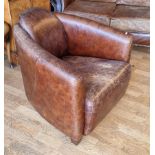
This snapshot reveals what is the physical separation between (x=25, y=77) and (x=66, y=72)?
52 cm

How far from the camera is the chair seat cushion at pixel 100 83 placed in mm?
1386

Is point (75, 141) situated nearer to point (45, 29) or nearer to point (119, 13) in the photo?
point (45, 29)

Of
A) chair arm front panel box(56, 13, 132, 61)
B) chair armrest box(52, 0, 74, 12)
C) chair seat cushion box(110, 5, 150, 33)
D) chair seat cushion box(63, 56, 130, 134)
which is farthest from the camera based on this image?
chair armrest box(52, 0, 74, 12)

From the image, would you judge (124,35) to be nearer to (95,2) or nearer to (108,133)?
(108,133)

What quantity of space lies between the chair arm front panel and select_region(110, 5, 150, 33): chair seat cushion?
0.77 meters

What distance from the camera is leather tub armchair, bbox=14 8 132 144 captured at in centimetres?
129

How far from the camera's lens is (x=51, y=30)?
1690 mm

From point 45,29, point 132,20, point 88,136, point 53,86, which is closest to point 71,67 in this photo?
point 53,86

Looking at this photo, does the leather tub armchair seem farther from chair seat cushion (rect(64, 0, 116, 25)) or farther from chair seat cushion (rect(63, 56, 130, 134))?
chair seat cushion (rect(64, 0, 116, 25))

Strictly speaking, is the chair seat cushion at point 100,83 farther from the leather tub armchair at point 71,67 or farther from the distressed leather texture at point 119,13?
the distressed leather texture at point 119,13

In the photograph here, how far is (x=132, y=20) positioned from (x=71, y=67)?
1.40 m

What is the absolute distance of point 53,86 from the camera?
132 cm

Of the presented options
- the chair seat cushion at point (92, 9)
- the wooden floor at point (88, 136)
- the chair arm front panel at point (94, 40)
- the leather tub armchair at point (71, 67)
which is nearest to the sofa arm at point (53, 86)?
the leather tub armchair at point (71, 67)

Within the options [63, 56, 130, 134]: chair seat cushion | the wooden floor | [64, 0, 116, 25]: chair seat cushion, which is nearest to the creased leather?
[63, 56, 130, 134]: chair seat cushion
